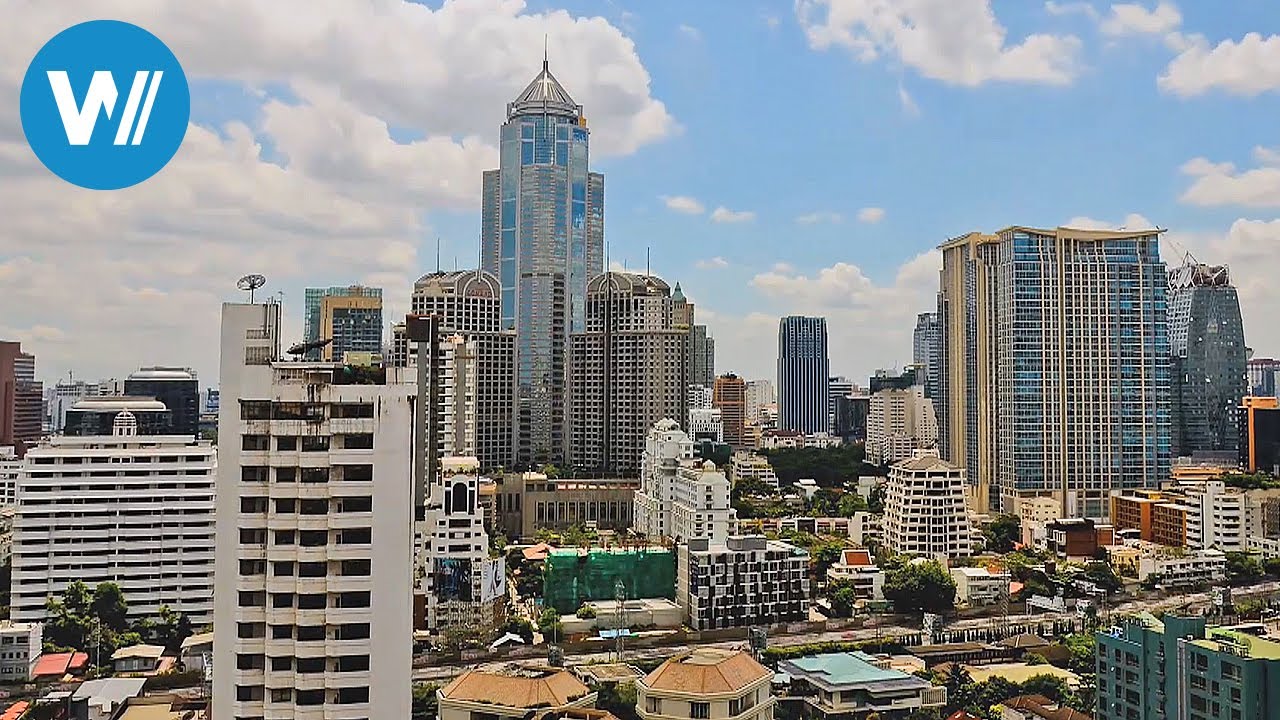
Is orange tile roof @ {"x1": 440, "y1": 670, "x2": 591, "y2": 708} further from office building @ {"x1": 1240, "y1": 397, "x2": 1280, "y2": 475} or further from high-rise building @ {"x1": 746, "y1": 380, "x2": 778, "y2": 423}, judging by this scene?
high-rise building @ {"x1": 746, "y1": 380, "x2": 778, "y2": 423}

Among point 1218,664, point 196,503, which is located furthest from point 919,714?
point 196,503

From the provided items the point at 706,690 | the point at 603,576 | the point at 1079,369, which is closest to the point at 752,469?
Result: the point at 1079,369

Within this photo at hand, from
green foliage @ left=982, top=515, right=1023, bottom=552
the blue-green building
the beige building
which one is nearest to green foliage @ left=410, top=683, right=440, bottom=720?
the beige building

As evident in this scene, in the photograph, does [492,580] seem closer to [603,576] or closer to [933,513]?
[603,576]

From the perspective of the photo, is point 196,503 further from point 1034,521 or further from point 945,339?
point 945,339

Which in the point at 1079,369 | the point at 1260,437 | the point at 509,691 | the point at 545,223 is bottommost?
the point at 509,691

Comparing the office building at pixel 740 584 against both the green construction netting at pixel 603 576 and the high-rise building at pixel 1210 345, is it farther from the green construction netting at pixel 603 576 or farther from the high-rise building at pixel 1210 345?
the high-rise building at pixel 1210 345
